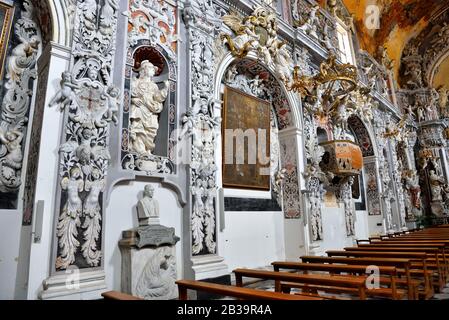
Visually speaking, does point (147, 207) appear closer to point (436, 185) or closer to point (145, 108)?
point (145, 108)

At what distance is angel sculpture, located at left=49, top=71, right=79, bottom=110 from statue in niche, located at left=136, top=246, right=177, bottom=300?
2.15 metres

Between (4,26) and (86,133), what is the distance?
1.64 metres

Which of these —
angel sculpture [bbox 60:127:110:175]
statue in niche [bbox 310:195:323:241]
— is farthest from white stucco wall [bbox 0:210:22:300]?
statue in niche [bbox 310:195:323:241]

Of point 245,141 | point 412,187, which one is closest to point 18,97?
point 245,141

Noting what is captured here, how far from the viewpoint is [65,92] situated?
3.60 m

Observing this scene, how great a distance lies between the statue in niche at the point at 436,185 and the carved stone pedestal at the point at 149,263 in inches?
645

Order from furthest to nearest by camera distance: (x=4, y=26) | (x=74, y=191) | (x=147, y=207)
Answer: (x=147, y=207) → (x=4, y=26) → (x=74, y=191)

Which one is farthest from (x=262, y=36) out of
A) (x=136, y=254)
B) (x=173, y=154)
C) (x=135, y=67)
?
(x=136, y=254)

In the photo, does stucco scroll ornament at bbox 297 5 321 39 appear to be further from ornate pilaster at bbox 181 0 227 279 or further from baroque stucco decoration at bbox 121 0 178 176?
baroque stucco decoration at bbox 121 0 178 176

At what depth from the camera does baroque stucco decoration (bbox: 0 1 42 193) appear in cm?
353

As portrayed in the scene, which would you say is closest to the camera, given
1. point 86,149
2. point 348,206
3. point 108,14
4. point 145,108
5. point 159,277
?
point 86,149

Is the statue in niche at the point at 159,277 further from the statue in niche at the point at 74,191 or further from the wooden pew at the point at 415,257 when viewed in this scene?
the wooden pew at the point at 415,257

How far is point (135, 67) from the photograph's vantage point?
193 inches

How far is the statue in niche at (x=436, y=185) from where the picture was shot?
15.8 m
